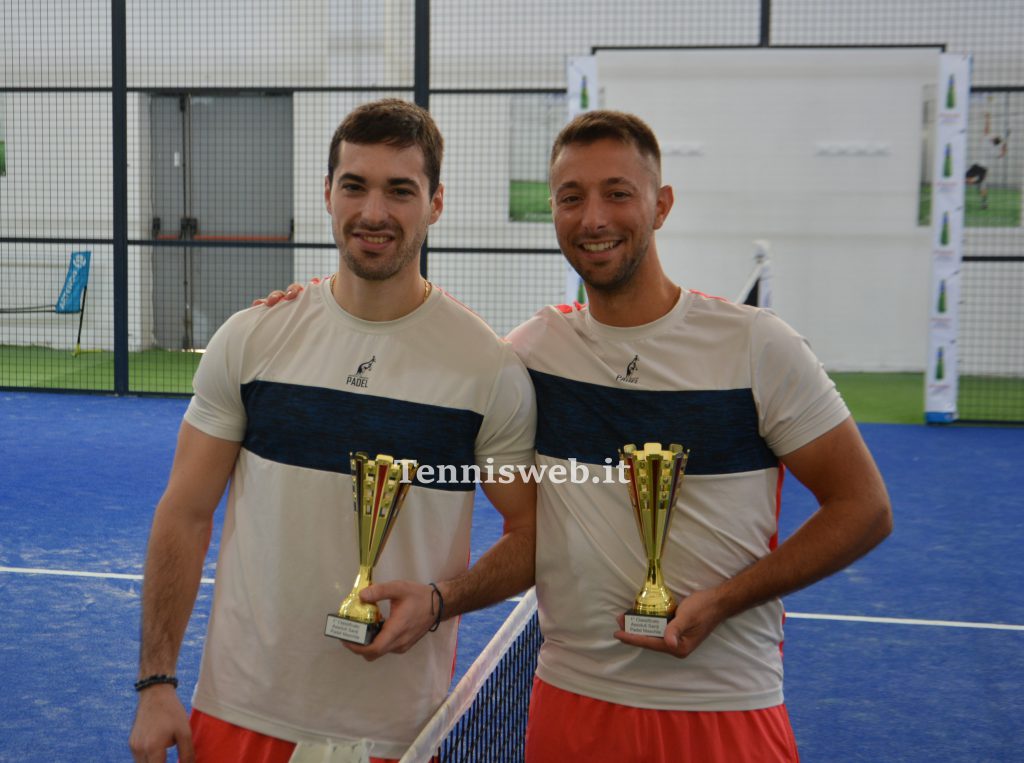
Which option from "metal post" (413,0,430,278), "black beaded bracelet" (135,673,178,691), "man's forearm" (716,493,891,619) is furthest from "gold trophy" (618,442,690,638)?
"metal post" (413,0,430,278)

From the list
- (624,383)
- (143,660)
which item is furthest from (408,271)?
(143,660)

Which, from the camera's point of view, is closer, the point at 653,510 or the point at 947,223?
the point at 653,510

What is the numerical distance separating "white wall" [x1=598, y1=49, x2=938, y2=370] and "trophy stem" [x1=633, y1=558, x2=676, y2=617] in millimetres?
11577

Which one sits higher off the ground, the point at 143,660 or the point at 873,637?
the point at 143,660

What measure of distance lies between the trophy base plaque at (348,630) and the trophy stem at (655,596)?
1.65 ft

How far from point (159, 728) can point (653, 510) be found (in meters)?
1.02

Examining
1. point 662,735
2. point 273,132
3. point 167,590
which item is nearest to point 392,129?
point 167,590

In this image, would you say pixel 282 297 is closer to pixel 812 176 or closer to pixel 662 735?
pixel 662 735

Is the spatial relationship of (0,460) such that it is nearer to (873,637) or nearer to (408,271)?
(873,637)

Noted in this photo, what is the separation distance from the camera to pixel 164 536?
2.29m

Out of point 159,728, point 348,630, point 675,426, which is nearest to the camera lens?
point 348,630

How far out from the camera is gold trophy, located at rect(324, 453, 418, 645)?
2.01 meters

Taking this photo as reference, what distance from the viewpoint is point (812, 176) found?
44.2ft

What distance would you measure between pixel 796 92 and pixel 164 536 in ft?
40.5
